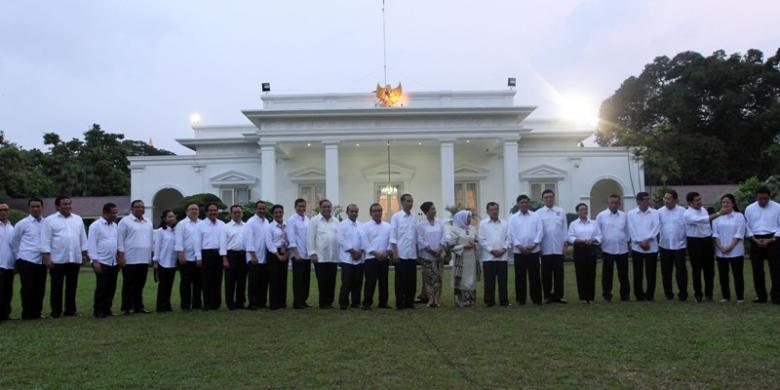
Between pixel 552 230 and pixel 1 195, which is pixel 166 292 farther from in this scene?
pixel 1 195

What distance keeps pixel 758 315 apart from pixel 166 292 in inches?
308

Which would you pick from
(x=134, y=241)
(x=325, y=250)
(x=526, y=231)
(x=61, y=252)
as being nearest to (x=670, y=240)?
(x=526, y=231)

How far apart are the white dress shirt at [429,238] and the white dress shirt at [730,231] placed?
13.1 feet

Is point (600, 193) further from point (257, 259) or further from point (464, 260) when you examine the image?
point (257, 259)

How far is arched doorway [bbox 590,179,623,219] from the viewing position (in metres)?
27.7

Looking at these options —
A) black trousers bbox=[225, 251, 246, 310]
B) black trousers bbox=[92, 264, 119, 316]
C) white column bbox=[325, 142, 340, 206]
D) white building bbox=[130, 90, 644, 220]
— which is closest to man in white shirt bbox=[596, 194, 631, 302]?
black trousers bbox=[225, 251, 246, 310]

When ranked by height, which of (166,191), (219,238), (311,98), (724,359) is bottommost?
(724,359)

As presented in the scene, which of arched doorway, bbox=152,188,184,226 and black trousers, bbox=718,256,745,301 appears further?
arched doorway, bbox=152,188,184,226

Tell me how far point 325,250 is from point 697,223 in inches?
217

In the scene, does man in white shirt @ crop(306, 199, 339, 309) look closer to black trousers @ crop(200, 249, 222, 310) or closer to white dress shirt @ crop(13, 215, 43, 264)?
black trousers @ crop(200, 249, 222, 310)


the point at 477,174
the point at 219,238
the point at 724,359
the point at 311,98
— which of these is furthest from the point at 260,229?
the point at 477,174

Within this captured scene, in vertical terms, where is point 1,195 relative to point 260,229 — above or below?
above

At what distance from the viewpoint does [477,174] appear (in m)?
26.7

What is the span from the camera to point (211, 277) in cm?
949
